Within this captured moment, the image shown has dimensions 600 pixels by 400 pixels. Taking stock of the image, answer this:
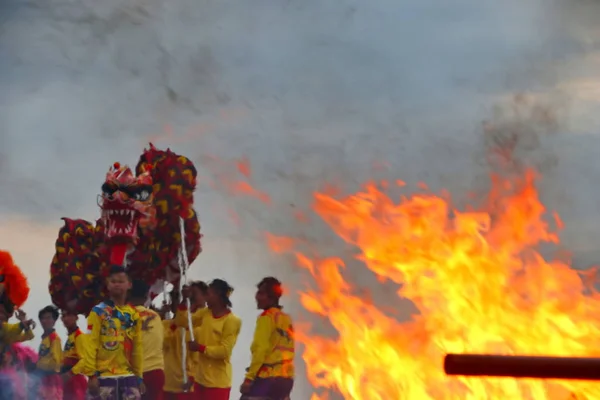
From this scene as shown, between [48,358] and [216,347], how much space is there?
2.11m

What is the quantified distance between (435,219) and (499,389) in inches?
→ 55.7

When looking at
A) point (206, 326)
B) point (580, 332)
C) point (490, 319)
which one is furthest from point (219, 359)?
point (580, 332)

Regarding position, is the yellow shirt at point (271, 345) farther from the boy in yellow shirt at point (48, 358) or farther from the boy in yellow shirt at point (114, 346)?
the boy in yellow shirt at point (48, 358)

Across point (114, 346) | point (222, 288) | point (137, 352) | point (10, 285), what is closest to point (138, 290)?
point (222, 288)

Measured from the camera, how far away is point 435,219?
25.4 ft

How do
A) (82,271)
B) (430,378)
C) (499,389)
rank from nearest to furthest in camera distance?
(499,389) → (430,378) → (82,271)

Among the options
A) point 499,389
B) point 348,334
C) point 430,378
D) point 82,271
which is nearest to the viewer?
point 499,389

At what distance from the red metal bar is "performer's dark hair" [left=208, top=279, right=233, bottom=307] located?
557 centimetres

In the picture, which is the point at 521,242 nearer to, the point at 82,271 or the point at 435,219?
the point at 435,219

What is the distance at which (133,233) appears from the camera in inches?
334

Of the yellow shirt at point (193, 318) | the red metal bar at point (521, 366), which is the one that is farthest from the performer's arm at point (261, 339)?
the red metal bar at point (521, 366)

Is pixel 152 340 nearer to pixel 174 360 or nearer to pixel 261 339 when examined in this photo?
pixel 174 360

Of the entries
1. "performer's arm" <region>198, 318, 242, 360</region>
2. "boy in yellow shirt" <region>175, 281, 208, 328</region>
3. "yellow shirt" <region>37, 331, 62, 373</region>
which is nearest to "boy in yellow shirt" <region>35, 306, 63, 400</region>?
"yellow shirt" <region>37, 331, 62, 373</region>

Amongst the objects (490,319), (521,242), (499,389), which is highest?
(521,242)
